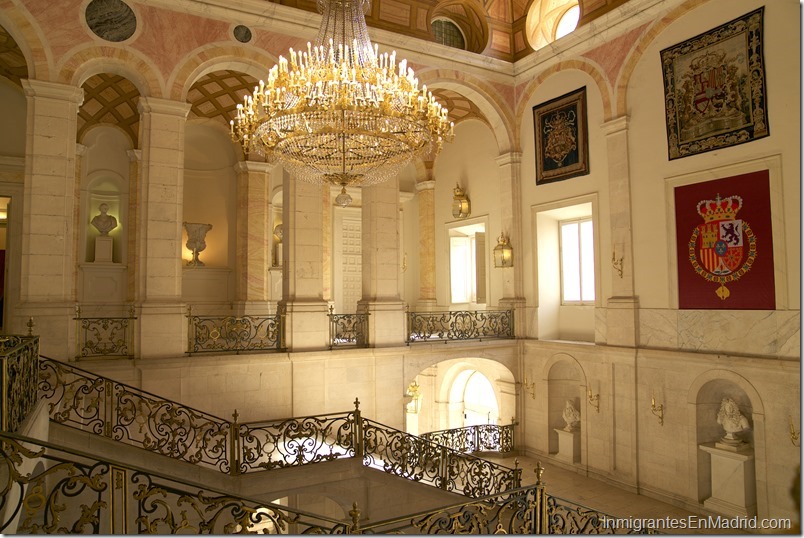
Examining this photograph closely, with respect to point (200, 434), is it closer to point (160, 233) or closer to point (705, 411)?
point (160, 233)

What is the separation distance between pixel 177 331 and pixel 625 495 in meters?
8.25

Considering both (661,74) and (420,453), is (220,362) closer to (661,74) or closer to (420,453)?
(420,453)

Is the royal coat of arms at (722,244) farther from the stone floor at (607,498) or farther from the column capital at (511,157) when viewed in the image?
the column capital at (511,157)

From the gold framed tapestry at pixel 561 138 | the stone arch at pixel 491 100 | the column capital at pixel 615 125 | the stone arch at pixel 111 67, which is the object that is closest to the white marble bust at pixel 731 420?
the gold framed tapestry at pixel 561 138

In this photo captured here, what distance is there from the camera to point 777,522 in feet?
26.8

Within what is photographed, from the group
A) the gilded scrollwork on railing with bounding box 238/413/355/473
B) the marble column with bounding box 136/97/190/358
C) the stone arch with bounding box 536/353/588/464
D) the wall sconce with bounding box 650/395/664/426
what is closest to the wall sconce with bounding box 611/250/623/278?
the stone arch with bounding box 536/353/588/464

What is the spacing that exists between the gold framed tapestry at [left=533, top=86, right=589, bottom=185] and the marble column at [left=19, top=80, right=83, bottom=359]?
9.02 meters

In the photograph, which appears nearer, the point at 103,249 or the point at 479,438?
the point at 479,438

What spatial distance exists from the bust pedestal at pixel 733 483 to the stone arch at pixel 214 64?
10138mm

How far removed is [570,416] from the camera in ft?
38.5

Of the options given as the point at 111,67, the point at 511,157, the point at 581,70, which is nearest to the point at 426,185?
the point at 511,157

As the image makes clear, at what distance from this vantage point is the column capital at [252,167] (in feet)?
46.2

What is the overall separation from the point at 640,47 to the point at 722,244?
4.00 m

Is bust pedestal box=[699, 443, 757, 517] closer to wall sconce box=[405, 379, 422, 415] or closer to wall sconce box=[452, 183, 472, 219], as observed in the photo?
wall sconce box=[452, 183, 472, 219]
